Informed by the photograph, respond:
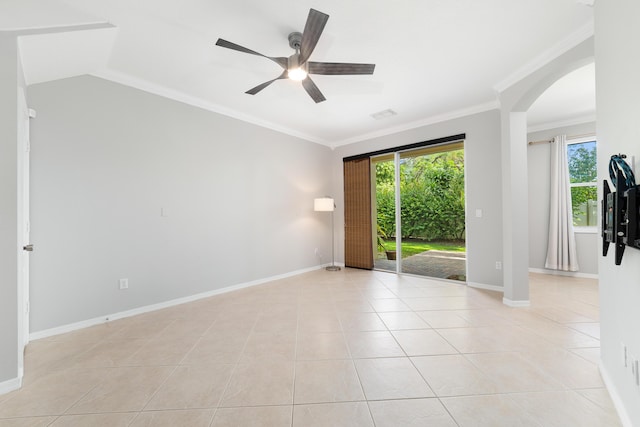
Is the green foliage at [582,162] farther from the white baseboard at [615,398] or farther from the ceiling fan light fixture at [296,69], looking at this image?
the ceiling fan light fixture at [296,69]

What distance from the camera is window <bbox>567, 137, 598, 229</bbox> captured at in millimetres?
4414

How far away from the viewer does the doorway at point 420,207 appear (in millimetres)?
4652

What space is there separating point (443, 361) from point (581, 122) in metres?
5.05

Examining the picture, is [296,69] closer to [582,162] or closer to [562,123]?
[562,123]

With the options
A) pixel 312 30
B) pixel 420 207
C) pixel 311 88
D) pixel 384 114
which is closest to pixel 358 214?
pixel 420 207

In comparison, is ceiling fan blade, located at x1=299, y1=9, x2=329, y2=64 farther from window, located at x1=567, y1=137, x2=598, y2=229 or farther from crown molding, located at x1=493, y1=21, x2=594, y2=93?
window, located at x1=567, y1=137, x2=598, y2=229

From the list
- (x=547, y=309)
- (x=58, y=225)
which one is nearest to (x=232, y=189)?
(x=58, y=225)

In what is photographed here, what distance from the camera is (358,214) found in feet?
17.5

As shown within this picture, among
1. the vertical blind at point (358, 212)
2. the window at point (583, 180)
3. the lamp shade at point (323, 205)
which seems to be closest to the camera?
the window at point (583, 180)

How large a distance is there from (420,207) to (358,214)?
4.06 ft

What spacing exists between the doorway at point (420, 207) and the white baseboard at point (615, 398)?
2.67 meters

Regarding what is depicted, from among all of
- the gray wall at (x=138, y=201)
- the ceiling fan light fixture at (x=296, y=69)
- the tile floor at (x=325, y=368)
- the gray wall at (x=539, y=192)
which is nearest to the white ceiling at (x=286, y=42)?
the ceiling fan light fixture at (x=296, y=69)

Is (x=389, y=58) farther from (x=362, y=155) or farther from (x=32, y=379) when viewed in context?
(x=32, y=379)

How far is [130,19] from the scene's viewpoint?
2.08 meters
